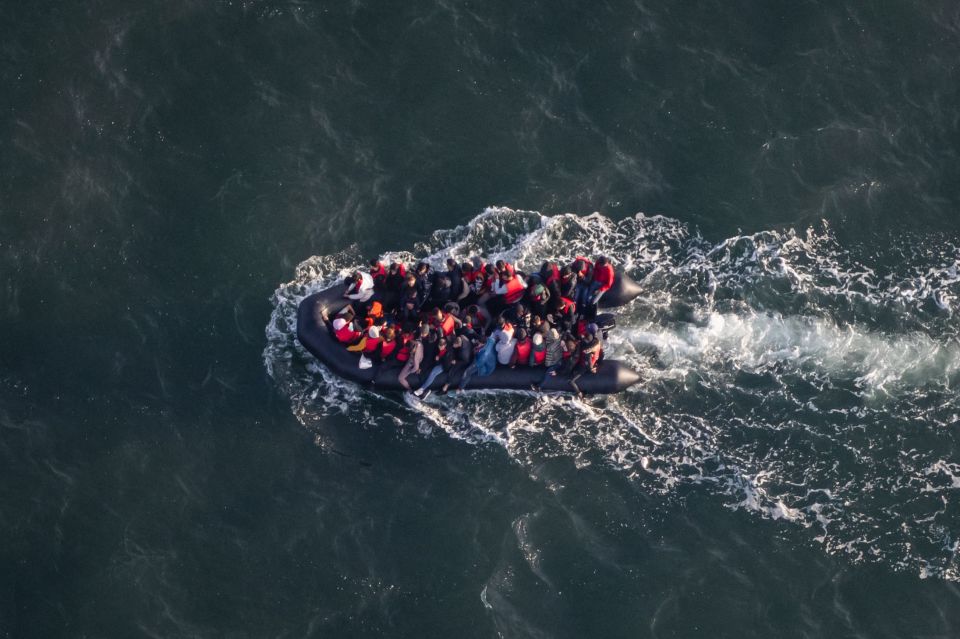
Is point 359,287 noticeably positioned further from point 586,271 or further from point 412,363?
point 586,271

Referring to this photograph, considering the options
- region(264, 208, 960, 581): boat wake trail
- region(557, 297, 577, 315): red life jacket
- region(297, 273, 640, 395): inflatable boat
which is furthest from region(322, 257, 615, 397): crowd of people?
region(264, 208, 960, 581): boat wake trail

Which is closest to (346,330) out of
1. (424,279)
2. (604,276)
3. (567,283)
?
(424,279)

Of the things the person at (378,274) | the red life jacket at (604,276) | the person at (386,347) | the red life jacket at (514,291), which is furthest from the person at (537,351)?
the person at (378,274)

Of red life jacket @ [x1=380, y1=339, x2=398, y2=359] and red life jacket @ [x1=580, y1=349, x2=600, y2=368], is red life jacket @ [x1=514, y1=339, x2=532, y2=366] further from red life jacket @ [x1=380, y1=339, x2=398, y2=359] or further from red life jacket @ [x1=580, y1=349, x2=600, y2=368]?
red life jacket @ [x1=380, y1=339, x2=398, y2=359]

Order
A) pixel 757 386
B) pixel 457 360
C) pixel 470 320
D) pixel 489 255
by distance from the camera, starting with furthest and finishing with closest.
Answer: pixel 489 255
pixel 757 386
pixel 470 320
pixel 457 360

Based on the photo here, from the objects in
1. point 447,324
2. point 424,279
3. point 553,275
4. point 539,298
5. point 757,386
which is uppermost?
point 553,275

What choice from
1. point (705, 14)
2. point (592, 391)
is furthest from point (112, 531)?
point (705, 14)
